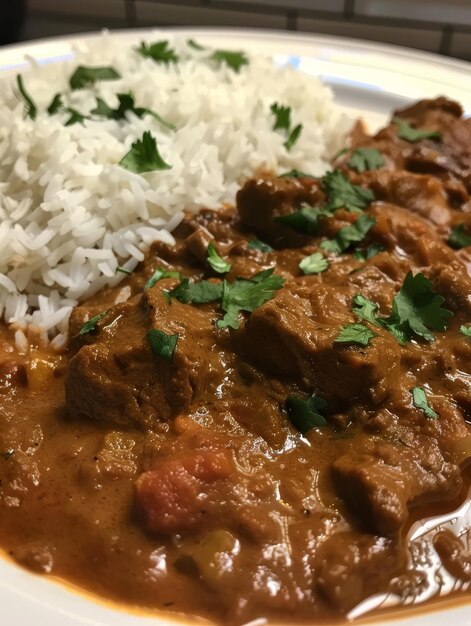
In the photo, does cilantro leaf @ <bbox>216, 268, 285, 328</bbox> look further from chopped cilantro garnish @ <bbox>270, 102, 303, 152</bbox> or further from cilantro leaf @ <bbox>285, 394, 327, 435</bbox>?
chopped cilantro garnish @ <bbox>270, 102, 303, 152</bbox>

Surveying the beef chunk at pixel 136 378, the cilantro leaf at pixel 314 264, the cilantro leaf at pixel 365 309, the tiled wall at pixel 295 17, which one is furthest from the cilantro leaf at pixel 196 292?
the tiled wall at pixel 295 17

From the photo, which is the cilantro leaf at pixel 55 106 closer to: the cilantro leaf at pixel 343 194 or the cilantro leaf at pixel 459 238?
the cilantro leaf at pixel 343 194

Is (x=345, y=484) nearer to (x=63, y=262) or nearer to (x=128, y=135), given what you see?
(x=63, y=262)

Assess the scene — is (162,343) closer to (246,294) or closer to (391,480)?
(246,294)

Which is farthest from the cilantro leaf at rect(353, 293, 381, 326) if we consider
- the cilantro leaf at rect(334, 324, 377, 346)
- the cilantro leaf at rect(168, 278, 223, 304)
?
the cilantro leaf at rect(168, 278, 223, 304)

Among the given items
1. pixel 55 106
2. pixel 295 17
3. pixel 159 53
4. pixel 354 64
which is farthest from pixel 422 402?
pixel 295 17

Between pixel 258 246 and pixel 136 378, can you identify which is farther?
pixel 258 246
